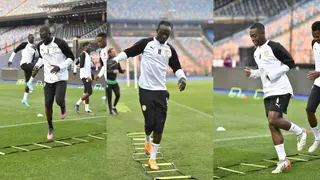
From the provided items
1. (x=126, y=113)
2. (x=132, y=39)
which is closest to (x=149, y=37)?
(x=132, y=39)

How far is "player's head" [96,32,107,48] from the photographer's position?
732 cm

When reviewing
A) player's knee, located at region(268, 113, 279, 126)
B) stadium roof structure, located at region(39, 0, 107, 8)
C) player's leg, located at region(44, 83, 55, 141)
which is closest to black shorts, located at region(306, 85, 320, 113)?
player's knee, located at region(268, 113, 279, 126)

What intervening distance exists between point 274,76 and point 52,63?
379 centimetres

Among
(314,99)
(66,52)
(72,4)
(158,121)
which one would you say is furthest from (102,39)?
(314,99)

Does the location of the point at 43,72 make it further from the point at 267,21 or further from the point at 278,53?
the point at 267,21

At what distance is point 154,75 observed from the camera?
6027mm

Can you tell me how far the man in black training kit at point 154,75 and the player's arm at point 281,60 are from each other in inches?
45.1

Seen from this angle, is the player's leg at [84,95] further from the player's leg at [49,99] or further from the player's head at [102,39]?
the player's head at [102,39]

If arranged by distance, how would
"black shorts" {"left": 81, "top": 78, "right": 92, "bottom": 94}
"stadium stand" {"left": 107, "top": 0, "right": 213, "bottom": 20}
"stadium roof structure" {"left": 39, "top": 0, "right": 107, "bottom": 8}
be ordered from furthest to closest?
"black shorts" {"left": 81, "top": 78, "right": 92, "bottom": 94} < "stadium roof structure" {"left": 39, "top": 0, "right": 107, "bottom": 8} < "stadium stand" {"left": 107, "top": 0, "right": 213, "bottom": 20}

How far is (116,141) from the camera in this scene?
766 centimetres

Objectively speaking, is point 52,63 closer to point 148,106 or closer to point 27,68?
point 27,68

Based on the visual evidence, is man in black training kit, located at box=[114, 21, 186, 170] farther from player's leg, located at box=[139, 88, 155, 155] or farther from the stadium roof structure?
the stadium roof structure

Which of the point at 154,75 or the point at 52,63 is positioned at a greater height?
the point at 52,63

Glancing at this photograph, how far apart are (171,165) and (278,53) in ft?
6.65
